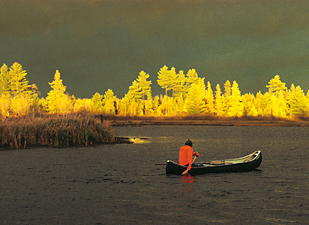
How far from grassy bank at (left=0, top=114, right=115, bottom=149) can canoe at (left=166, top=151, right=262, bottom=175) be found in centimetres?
2003

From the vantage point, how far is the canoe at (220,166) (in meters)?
20.1

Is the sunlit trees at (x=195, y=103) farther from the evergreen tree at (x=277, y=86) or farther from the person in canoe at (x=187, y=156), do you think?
the person in canoe at (x=187, y=156)

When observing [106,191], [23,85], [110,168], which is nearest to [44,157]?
[110,168]

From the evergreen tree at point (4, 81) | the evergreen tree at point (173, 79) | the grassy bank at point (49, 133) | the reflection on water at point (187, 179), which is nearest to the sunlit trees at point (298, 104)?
the evergreen tree at point (173, 79)

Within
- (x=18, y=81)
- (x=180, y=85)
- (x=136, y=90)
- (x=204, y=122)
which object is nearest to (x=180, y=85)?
(x=180, y=85)

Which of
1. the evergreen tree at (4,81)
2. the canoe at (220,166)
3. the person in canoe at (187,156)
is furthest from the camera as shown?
the evergreen tree at (4,81)

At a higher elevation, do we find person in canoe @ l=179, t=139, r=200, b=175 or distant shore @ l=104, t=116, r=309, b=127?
distant shore @ l=104, t=116, r=309, b=127

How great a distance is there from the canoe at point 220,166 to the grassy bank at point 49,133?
20.0m

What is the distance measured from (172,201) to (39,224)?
556 centimetres

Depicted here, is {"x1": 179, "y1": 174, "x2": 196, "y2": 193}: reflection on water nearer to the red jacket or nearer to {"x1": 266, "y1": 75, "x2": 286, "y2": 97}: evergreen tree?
the red jacket

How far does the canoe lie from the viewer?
20.1 metres

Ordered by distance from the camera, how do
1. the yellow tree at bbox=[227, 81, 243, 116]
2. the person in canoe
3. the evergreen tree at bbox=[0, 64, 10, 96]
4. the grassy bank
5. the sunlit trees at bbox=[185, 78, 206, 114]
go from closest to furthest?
the person in canoe
the grassy bank
the yellow tree at bbox=[227, 81, 243, 116]
the sunlit trees at bbox=[185, 78, 206, 114]
the evergreen tree at bbox=[0, 64, 10, 96]

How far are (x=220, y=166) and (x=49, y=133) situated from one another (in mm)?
22872

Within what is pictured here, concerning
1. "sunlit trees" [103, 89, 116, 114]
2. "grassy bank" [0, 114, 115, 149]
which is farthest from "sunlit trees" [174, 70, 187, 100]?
"grassy bank" [0, 114, 115, 149]
